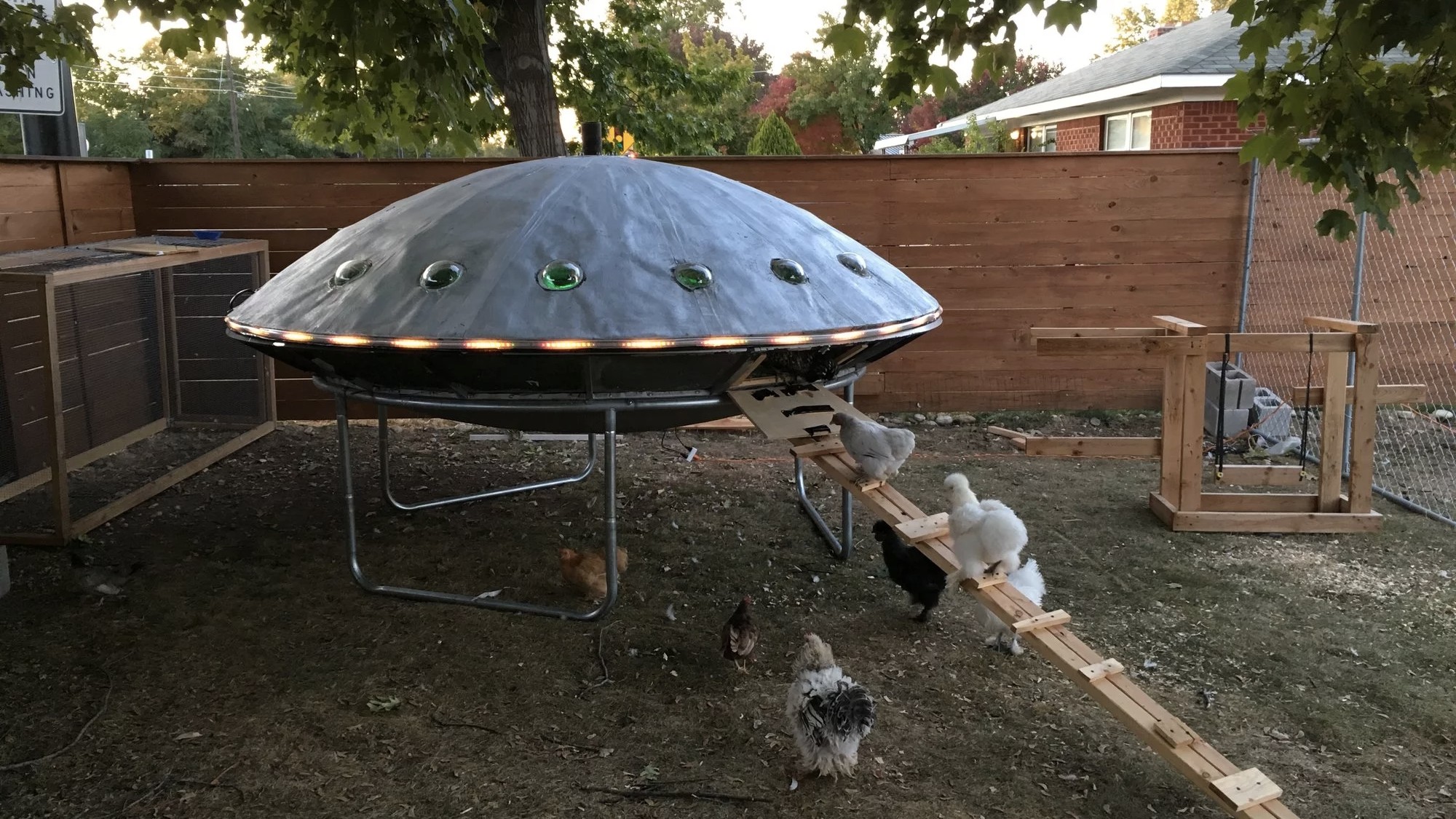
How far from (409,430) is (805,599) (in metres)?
4.40

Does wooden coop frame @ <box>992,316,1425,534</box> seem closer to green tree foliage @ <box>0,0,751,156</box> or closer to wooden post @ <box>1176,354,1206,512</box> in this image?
wooden post @ <box>1176,354,1206,512</box>

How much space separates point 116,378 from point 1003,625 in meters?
5.98

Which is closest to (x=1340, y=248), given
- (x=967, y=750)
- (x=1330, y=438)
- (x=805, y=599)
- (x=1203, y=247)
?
(x=1203, y=247)

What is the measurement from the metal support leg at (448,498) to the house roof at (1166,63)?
36.3 ft

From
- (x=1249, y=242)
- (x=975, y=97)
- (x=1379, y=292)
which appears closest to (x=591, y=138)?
(x=1249, y=242)

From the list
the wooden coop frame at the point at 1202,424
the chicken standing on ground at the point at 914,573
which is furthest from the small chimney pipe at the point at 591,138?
the wooden coop frame at the point at 1202,424

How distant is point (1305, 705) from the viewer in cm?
388

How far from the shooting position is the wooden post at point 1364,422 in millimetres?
5547

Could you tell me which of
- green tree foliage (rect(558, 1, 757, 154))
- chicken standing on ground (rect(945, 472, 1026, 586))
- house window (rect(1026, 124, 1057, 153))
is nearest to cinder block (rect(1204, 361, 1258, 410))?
chicken standing on ground (rect(945, 472, 1026, 586))

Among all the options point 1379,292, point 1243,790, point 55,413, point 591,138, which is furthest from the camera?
point 1379,292

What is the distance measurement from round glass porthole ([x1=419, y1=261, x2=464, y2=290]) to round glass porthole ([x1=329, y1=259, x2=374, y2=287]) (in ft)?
1.16

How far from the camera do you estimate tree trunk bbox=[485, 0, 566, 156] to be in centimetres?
790

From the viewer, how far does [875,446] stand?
3934 mm

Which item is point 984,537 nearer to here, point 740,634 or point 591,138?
point 740,634
